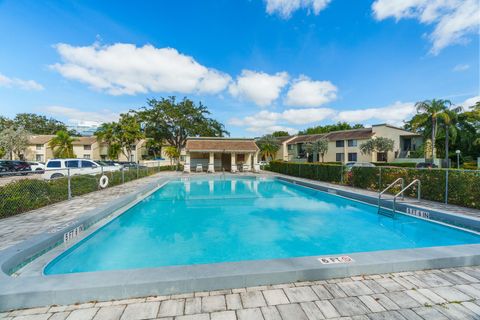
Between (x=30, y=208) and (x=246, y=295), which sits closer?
(x=246, y=295)

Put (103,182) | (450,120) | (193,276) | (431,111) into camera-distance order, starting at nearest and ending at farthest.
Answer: (193,276) → (103,182) → (431,111) → (450,120)

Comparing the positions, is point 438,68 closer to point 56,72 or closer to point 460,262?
point 460,262

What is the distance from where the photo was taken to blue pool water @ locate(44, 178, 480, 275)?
4.99 meters

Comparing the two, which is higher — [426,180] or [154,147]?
[154,147]

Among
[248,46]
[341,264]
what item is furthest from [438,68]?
[341,264]

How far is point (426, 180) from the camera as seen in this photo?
9031 mm

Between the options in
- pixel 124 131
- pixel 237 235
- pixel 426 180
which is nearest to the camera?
pixel 237 235

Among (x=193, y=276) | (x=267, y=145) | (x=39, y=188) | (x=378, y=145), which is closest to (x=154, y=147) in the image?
(x=267, y=145)

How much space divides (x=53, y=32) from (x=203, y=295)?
1423 centimetres

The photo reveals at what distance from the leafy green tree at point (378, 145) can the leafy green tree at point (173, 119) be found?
85.5 ft

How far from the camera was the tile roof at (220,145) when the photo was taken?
25092 mm

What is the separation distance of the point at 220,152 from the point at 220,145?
2.78 ft

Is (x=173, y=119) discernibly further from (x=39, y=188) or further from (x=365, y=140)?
(x=365, y=140)

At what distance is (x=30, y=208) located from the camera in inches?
279
